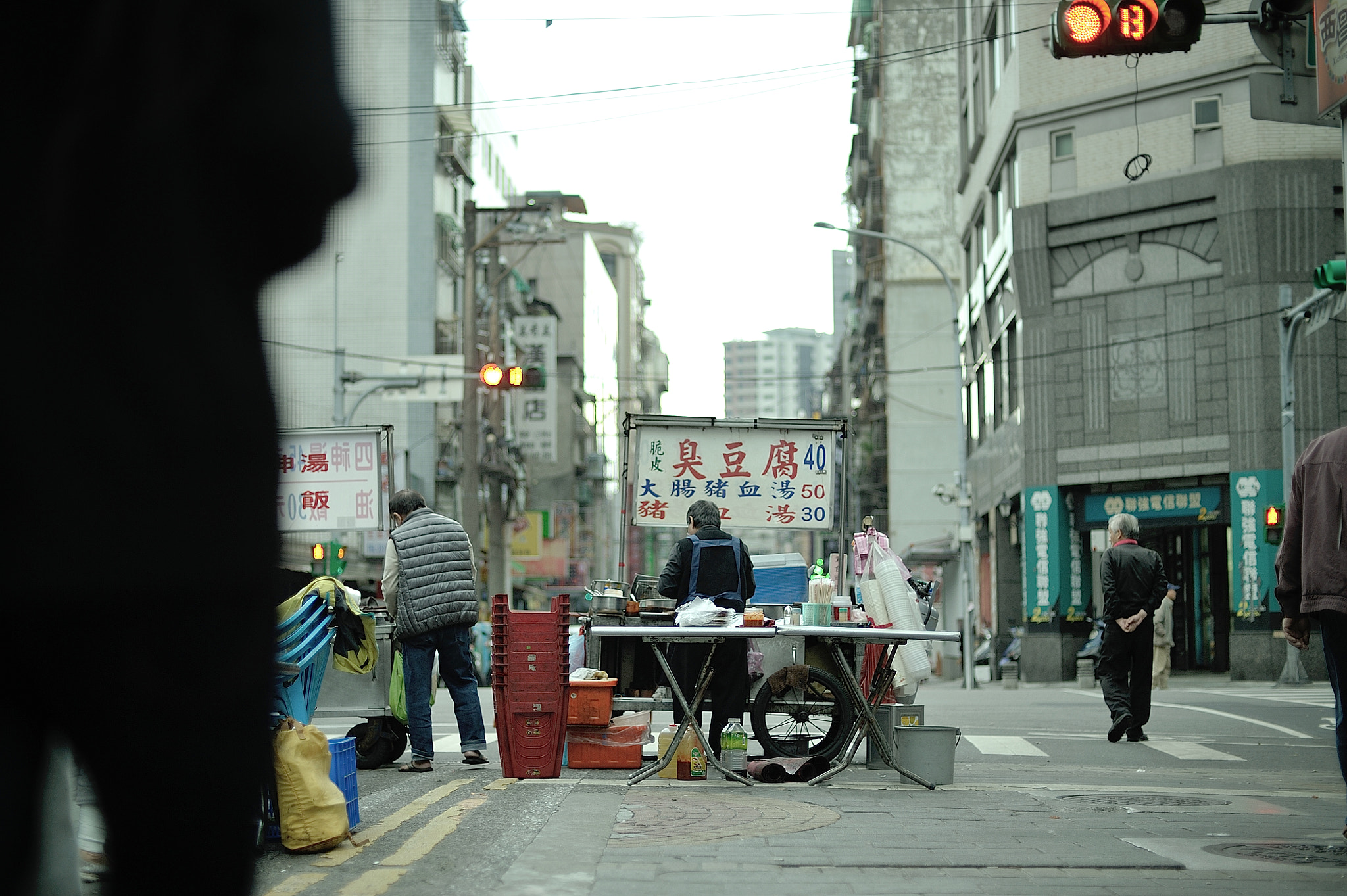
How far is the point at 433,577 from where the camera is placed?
9539 millimetres

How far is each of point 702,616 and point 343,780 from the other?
3241 millimetres

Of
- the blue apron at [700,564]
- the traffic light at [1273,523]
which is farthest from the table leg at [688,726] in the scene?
the traffic light at [1273,523]

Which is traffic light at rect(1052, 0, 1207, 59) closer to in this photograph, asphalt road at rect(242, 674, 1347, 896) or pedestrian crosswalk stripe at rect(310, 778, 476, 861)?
asphalt road at rect(242, 674, 1347, 896)

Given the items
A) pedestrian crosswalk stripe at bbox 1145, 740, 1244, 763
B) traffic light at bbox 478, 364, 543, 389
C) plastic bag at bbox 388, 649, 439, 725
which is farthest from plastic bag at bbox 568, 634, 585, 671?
traffic light at bbox 478, 364, 543, 389

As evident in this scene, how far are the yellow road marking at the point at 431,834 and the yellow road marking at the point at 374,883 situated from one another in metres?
0.16

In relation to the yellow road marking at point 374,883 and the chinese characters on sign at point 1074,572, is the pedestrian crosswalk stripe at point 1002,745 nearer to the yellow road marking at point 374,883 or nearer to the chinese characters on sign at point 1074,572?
the yellow road marking at point 374,883

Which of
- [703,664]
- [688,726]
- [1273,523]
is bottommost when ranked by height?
[688,726]

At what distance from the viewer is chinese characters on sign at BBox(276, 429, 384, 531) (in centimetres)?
1373

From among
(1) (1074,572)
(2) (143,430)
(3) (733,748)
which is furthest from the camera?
(1) (1074,572)

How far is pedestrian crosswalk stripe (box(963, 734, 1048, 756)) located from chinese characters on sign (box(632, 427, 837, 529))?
225 centimetres

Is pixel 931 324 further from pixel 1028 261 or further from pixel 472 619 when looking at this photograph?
pixel 472 619

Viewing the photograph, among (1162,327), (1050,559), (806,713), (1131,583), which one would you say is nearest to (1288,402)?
(1162,327)

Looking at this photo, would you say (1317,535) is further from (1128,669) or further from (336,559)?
(336,559)

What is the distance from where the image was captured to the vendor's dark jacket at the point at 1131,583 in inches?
462
